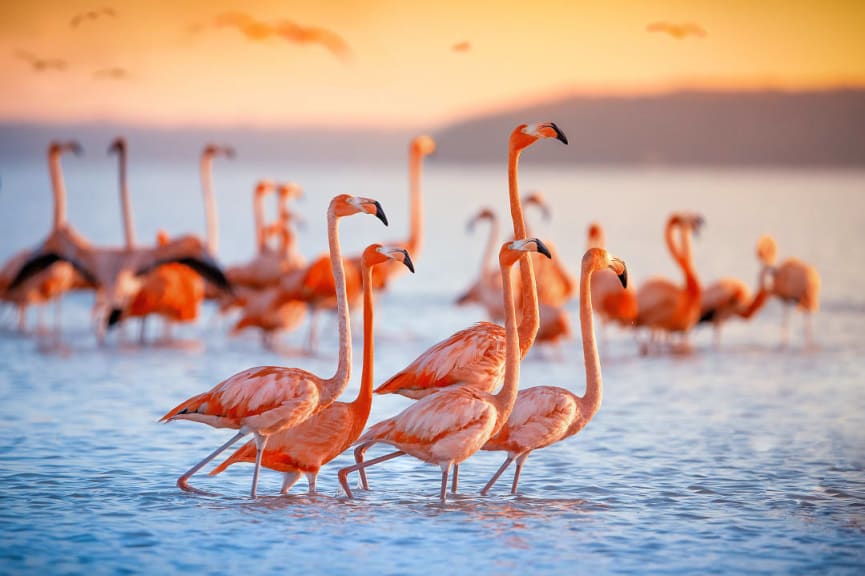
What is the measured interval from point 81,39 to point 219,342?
24832mm

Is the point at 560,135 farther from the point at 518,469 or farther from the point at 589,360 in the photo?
the point at 518,469

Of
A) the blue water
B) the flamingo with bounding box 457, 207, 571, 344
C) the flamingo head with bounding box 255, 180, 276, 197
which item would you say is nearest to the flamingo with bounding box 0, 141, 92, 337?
the blue water

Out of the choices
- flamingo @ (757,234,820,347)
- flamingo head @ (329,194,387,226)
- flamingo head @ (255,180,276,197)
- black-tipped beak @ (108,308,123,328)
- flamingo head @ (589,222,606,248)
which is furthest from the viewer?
flamingo head @ (255,180,276,197)

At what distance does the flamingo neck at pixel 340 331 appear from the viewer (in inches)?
237

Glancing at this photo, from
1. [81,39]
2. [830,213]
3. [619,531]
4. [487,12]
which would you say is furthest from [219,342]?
[830,213]

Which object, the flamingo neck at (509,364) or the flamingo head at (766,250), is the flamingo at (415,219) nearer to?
the flamingo head at (766,250)

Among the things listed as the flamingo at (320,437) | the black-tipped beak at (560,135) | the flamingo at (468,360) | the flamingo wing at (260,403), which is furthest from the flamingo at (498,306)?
the flamingo wing at (260,403)

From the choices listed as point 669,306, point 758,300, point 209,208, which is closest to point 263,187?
point 209,208

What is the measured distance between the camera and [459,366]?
6.34 m

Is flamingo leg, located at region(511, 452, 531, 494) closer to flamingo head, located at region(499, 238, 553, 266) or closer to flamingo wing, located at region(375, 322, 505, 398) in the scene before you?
flamingo wing, located at region(375, 322, 505, 398)

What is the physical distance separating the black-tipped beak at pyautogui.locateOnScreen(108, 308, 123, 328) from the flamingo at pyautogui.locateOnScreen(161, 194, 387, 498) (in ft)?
19.3

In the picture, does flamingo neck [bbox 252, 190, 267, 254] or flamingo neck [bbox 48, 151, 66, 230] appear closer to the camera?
flamingo neck [bbox 48, 151, 66, 230]

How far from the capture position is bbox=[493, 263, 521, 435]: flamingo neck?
5.90 m

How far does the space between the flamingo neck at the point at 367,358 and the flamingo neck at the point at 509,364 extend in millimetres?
652
